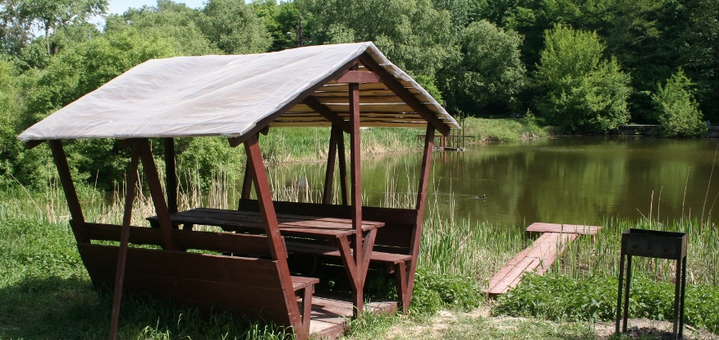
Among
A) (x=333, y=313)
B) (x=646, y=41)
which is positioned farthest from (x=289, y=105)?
(x=646, y=41)

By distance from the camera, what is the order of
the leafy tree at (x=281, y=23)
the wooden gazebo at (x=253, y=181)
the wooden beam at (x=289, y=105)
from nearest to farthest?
1. the wooden beam at (x=289, y=105)
2. the wooden gazebo at (x=253, y=181)
3. the leafy tree at (x=281, y=23)

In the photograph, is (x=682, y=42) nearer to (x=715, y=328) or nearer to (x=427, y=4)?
(x=427, y=4)

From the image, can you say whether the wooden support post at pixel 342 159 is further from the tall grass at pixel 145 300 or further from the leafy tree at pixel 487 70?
the leafy tree at pixel 487 70

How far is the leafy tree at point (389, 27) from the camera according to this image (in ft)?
152

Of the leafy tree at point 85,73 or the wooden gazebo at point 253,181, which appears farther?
the leafy tree at point 85,73

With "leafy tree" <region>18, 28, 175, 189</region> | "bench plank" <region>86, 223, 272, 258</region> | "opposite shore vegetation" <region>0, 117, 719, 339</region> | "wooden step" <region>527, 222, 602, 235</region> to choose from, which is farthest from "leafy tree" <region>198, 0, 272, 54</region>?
"bench plank" <region>86, 223, 272, 258</region>

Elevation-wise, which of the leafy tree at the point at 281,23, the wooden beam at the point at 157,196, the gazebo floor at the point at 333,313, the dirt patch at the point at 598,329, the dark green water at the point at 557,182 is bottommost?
the dark green water at the point at 557,182

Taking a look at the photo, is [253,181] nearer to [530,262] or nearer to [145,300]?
[145,300]

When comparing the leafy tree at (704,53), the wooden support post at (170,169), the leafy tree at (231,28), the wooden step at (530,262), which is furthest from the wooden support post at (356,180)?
the leafy tree at (704,53)

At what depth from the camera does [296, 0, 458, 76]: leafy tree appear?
46375 millimetres

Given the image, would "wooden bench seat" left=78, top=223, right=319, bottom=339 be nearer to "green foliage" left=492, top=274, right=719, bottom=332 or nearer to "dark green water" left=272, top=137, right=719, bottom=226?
"green foliage" left=492, top=274, right=719, bottom=332

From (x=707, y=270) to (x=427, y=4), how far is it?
4322cm

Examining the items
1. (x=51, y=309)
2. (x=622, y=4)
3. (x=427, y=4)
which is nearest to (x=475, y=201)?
(x=51, y=309)

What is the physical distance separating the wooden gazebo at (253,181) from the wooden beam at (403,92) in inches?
0.5
